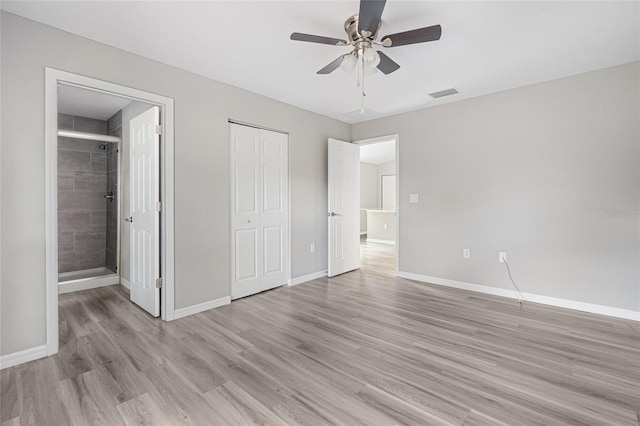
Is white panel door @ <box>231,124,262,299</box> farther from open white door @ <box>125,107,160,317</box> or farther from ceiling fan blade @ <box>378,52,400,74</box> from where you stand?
ceiling fan blade @ <box>378,52,400,74</box>

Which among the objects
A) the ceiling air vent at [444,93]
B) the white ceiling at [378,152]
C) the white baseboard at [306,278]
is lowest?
the white baseboard at [306,278]

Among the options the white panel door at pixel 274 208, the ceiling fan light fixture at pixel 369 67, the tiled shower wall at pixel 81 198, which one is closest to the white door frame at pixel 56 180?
the white panel door at pixel 274 208

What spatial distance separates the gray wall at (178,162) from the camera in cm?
210

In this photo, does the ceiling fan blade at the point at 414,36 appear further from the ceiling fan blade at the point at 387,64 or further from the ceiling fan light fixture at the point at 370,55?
the ceiling fan blade at the point at 387,64

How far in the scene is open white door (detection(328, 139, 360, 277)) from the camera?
457 cm

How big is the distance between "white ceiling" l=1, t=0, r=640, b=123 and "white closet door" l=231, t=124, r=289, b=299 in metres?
0.74

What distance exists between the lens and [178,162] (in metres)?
2.98

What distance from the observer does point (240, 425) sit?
60.3 inches

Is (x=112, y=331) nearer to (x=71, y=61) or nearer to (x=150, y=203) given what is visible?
(x=150, y=203)

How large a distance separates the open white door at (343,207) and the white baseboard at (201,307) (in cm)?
174

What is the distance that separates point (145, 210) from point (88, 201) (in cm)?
225

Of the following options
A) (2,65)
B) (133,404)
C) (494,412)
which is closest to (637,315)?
(494,412)

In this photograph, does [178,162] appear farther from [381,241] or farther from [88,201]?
[381,241]

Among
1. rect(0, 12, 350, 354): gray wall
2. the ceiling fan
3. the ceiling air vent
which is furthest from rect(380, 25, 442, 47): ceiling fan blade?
rect(0, 12, 350, 354): gray wall
